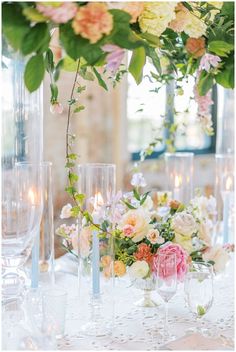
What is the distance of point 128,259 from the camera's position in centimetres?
152

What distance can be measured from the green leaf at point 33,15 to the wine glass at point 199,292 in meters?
0.65

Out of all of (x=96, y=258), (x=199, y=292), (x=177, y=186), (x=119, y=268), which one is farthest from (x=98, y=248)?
(x=177, y=186)

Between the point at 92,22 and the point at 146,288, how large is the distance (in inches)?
29.4

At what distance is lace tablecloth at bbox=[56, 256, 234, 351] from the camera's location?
4.30 ft

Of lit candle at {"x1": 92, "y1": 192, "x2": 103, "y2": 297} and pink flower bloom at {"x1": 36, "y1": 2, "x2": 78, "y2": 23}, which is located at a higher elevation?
pink flower bloom at {"x1": 36, "y1": 2, "x2": 78, "y2": 23}

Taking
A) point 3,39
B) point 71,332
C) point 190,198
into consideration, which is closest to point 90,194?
point 71,332

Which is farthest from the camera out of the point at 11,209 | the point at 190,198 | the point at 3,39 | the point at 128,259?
the point at 190,198

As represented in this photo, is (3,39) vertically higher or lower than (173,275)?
higher

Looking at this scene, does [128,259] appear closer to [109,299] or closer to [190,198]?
[109,299]

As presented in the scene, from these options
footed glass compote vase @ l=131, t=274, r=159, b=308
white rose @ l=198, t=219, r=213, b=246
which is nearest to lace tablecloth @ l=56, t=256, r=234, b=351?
footed glass compote vase @ l=131, t=274, r=159, b=308

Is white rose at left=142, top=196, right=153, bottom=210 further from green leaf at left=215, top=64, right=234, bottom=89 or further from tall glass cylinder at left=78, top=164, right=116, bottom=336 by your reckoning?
green leaf at left=215, top=64, right=234, bottom=89

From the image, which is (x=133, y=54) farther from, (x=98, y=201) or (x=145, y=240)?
(x=145, y=240)

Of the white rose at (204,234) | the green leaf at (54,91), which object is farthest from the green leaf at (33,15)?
the white rose at (204,234)

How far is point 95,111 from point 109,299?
12.8ft
